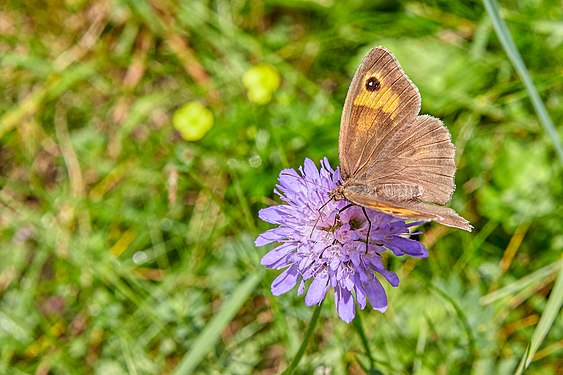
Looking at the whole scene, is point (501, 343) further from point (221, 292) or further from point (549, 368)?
point (221, 292)

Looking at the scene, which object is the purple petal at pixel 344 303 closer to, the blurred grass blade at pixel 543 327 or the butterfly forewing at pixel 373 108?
the butterfly forewing at pixel 373 108

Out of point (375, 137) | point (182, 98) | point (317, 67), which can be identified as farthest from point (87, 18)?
point (375, 137)

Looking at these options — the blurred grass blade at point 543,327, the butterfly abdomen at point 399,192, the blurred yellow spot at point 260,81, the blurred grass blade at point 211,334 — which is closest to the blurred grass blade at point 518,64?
the blurred grass blade at point 543,327

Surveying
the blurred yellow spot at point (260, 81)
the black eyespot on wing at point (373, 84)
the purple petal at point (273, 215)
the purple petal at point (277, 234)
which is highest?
the blurred yellow spot at point (260, 81)

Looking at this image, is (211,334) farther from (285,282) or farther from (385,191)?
(385,191)

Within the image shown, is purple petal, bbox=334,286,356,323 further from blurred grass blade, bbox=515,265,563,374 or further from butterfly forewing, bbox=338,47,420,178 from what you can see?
blurred grass blade, bbox=515,265,563,374

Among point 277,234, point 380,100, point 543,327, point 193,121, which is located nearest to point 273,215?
point 277,234

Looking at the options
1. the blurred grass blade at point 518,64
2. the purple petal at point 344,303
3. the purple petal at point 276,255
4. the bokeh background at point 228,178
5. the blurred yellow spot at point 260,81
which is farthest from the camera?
the blurred yellow spot at point 260,81
